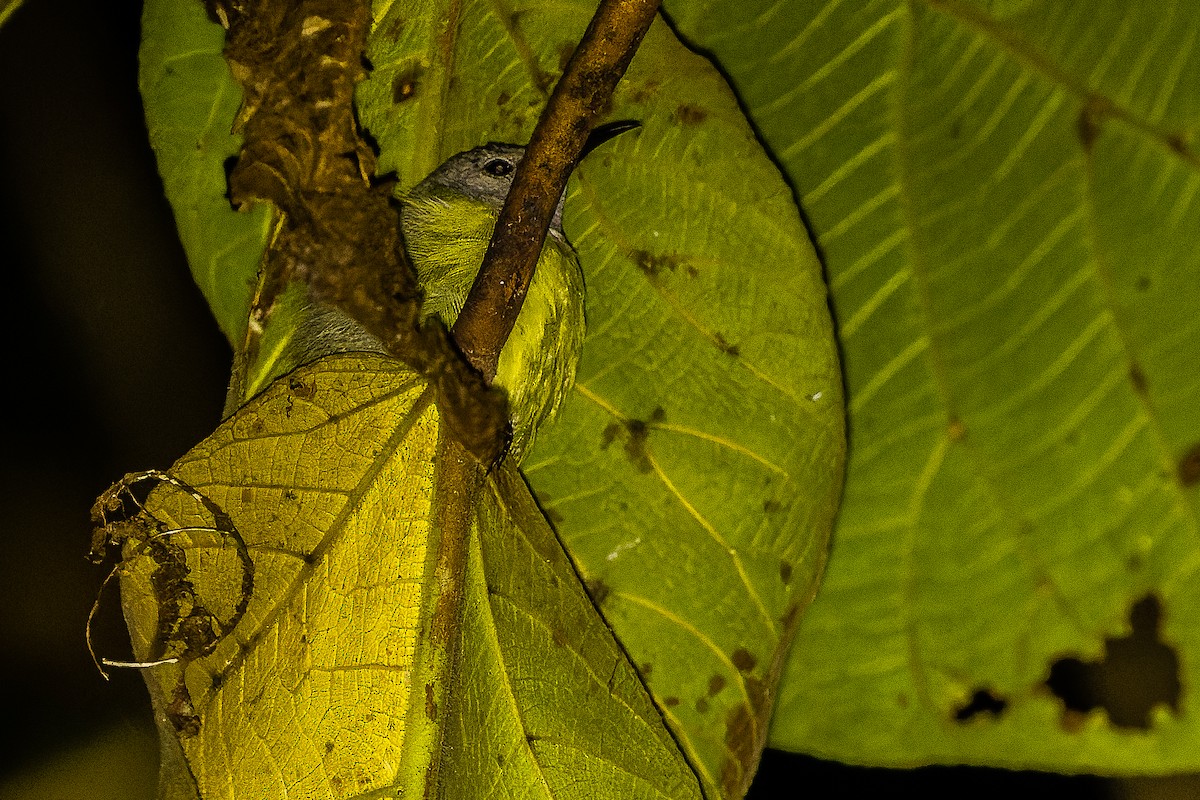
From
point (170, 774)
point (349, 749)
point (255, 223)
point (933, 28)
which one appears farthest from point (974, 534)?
point (255, 223)

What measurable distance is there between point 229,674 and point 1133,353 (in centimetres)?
66

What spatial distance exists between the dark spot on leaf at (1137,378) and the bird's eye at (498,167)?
57 centimetres

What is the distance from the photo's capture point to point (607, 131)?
906mm

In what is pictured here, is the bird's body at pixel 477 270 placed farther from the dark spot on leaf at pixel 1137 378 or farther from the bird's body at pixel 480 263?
the dark spot on leaf at pixel 1137 378

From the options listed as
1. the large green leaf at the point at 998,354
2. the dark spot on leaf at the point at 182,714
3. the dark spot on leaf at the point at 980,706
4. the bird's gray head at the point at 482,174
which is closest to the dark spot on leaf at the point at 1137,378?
the large green leaf at the point at 998,354

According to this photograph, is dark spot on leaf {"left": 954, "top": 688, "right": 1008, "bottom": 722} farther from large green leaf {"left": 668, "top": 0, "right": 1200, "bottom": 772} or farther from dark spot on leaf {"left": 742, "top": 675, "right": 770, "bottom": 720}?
dark spot on leaf {"left": 742, "top": 675, "right": 770, "bottom": 720}

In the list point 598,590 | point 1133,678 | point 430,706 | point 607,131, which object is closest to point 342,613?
point 430,706

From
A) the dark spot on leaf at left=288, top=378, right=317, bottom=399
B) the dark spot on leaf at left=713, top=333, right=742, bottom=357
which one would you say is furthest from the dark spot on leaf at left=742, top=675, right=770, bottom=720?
the dark spot on leaf at left=288, top=378, right=317, bottom=399

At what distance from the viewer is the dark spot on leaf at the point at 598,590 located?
92 centimetres

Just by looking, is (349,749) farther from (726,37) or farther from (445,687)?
(726,37)

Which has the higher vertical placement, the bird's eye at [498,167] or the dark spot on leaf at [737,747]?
the bird's eye at [498,167]

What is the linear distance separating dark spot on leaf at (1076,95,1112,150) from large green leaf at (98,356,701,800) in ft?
1.60

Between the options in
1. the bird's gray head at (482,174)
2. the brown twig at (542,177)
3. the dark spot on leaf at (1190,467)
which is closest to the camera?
the brown twig at (542,177)

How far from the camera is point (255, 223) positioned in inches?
42.5
